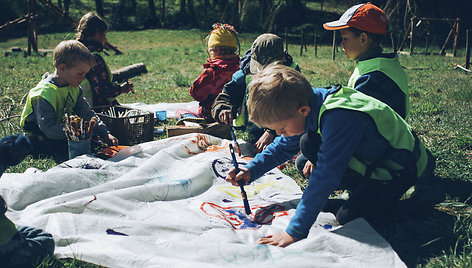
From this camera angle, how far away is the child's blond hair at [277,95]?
7.23 feet

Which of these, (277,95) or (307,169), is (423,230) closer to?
(307,169)

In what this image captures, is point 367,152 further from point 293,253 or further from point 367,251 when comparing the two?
point 293,253

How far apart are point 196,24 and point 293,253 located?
26.2 meters

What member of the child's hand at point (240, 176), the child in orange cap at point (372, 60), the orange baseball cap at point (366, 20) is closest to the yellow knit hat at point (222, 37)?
the child in orange cap at point (372, 60)

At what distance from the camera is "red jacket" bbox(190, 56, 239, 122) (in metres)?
4.62

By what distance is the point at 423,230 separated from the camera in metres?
2.57

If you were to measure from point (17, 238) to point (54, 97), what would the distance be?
6.68 ft

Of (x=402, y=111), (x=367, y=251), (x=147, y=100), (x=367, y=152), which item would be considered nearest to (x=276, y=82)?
(x=367, y=152)

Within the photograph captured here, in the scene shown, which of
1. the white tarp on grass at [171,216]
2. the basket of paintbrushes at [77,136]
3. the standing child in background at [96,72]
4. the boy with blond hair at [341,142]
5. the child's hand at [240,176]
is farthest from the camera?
the standing child in background at [96,72]

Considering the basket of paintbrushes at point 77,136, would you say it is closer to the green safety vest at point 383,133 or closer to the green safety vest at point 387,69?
the green safety vest at point 383,133

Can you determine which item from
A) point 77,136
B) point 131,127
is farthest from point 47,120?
point 131,127

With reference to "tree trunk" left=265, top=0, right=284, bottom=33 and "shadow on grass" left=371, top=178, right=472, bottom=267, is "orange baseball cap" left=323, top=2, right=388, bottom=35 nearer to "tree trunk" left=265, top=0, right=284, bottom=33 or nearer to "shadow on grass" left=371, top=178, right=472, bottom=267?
"shadow on grass" left=371, top=178, right=472, bottom=267

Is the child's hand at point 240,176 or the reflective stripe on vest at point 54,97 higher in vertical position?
the reflective stripe on vest at point 54,97

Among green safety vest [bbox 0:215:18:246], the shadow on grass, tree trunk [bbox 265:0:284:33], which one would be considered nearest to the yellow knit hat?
the shadow on grass
